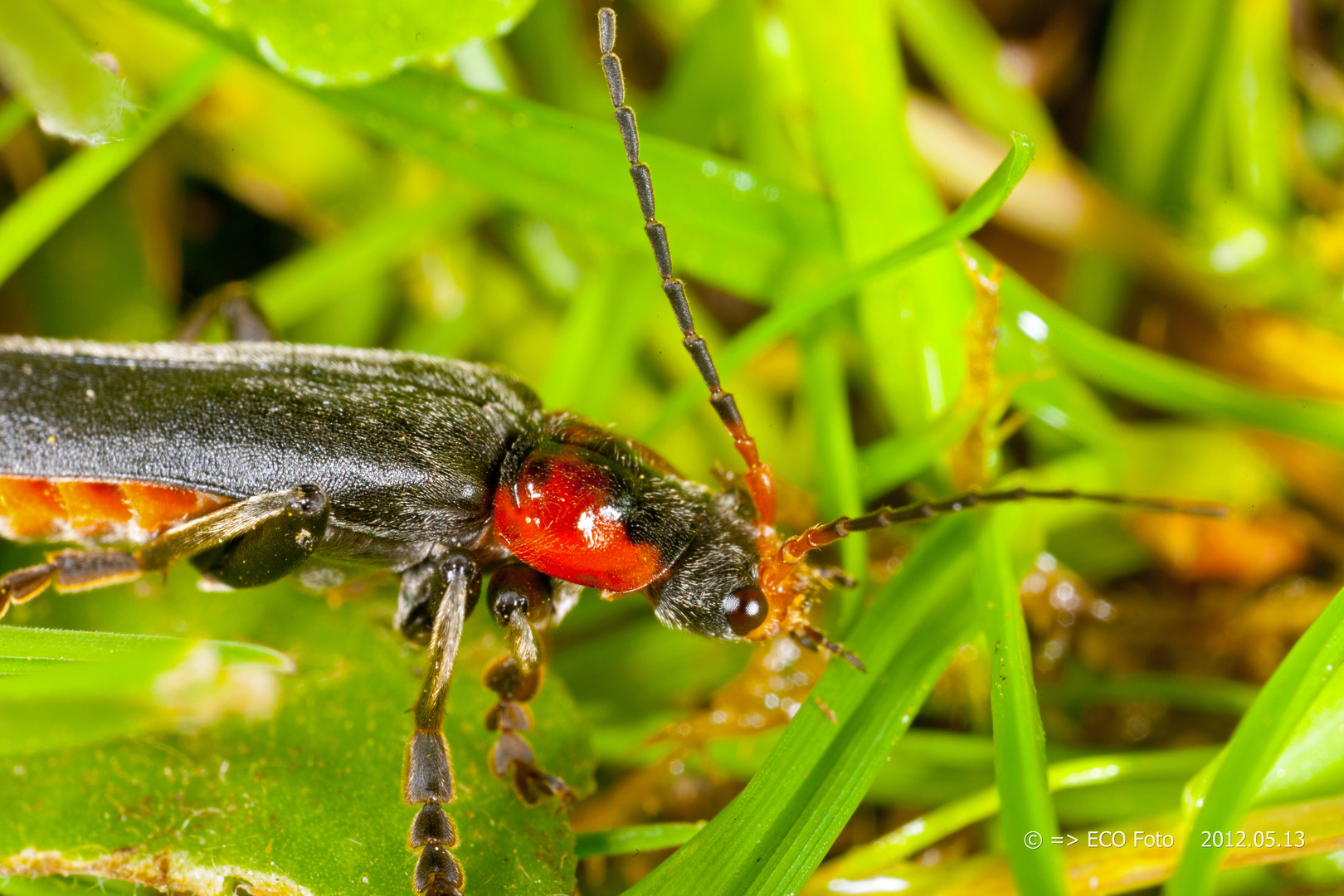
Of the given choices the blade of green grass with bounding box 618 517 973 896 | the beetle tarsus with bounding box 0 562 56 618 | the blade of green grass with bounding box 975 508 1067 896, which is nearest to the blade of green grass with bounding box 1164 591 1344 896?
the blade of green grass with bounding box 975 508 1067 896

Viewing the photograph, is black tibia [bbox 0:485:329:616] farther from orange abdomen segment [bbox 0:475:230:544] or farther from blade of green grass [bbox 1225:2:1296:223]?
blade of green grass [bbox 1225:2:1296:223]

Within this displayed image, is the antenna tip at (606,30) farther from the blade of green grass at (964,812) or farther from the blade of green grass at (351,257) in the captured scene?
the blade of green grass at (964,812)

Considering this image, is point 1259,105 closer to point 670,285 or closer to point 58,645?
point 670,285

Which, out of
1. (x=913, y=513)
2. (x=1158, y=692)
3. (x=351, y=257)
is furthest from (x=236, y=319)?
(x=1158, y=692)

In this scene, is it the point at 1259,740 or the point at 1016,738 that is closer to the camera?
the point at 1259,740

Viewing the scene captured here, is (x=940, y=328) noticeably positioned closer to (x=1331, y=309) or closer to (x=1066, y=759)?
(x=1066, y=759)

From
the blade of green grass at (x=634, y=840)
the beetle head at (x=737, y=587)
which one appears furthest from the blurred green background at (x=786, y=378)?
the beetle head at (x=737, y=587)
